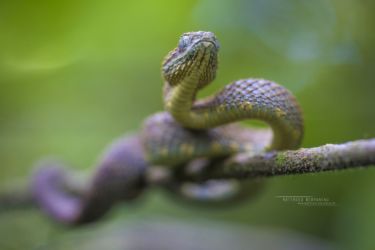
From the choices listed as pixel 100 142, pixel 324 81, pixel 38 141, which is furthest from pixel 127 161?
pixel 38 141

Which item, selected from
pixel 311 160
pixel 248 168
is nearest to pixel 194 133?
pixel 248 168

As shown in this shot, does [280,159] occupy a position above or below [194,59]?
below

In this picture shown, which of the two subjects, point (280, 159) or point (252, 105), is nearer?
point (280, 159)

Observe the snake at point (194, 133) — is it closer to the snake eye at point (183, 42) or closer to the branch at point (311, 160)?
the snake eye at point (183, 42)

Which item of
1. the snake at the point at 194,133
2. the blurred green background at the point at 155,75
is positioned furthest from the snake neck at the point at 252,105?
the blurred green background at the point at 155,75

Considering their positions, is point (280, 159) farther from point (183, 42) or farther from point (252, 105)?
point (183, 42)

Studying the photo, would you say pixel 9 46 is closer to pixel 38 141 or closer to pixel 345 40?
pixel 38 141

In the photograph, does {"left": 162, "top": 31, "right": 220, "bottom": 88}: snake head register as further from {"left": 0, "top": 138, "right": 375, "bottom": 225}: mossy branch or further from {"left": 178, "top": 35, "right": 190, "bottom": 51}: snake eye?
{"left": 0, "top": 138, "right": 375, "bottom": 225}: mossy branch
